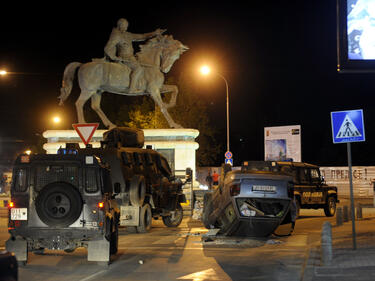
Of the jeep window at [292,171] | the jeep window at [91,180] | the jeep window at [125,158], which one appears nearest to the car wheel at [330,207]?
the jeep window at [292,171]

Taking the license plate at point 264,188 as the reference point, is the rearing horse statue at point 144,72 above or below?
above

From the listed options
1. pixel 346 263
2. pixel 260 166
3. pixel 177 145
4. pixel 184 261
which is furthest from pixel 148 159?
pixel 346 263

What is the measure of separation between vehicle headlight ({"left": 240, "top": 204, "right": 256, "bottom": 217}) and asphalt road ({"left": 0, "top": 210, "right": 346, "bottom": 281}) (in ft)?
2.52

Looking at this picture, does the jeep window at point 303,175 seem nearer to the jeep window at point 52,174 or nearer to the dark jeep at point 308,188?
the dark jeep at point 308,188

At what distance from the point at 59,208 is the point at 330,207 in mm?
16440

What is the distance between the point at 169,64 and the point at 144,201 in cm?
1121

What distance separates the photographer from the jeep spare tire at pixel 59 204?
10.2m

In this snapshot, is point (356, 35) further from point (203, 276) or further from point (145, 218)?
point (145, 218)

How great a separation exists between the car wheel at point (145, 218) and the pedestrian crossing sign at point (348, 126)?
20.9 feet

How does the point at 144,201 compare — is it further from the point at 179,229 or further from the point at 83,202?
the point at 83,202

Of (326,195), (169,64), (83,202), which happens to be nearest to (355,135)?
(83,202)

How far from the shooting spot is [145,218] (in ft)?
56.0

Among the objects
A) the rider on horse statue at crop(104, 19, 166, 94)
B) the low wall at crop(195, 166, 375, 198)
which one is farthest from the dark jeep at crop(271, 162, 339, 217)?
the low wall at crop(195, 166, 375, 198)

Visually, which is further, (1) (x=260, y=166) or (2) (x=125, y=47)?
(2) (x=125, y=47)
